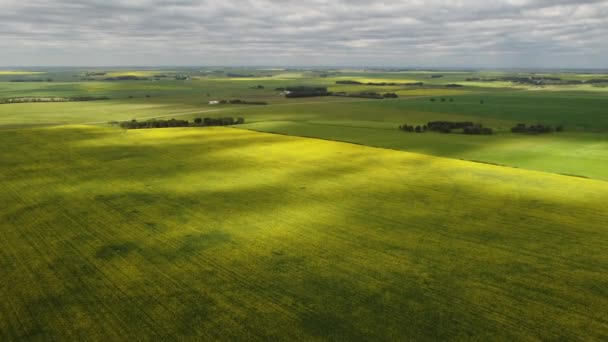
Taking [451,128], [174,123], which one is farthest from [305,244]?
[174,123]

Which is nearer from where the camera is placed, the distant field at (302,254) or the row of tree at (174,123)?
the distant field at (302,254)

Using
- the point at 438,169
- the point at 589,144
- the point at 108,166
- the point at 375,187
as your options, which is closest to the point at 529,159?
the point at 438,169

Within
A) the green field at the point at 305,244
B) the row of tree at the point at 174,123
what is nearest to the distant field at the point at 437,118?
the green field at the point at 305,244

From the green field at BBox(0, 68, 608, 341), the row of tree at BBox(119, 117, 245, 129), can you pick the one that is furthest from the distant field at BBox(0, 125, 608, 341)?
the row of tree at BBox(119, 117, 245, 129)

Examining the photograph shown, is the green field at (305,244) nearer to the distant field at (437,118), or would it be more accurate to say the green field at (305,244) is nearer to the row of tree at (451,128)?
the distant field at (437,118)

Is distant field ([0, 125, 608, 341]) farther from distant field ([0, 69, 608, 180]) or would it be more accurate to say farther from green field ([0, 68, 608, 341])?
distant field ([0, 69, 608, 180])

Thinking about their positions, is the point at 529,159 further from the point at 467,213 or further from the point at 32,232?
the point at 32,232
